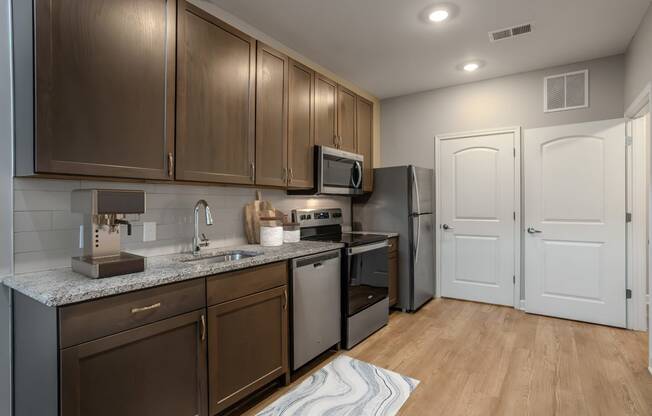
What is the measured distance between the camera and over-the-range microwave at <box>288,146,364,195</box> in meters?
3.11

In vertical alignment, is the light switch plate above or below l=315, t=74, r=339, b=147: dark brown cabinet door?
below

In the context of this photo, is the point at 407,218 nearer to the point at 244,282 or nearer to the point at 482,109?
the point at 482,109

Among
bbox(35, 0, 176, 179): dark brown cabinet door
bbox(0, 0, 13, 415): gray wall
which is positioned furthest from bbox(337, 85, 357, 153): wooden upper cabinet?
bbox(0, 0, 13, 415): gray wall

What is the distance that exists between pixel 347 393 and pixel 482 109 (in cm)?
336

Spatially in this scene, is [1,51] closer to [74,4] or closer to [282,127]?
[74,4]

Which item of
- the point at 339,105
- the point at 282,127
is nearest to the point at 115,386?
the point at 282,127

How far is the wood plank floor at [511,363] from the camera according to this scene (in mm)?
2078

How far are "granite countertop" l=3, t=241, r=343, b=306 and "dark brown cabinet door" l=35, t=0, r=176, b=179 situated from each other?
473 millimetres

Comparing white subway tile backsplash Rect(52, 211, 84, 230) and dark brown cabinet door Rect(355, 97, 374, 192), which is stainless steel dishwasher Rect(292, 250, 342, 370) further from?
dark brown cabinet door Rect(355, 97, 374, 192)

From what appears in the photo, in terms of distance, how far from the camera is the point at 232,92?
227cm

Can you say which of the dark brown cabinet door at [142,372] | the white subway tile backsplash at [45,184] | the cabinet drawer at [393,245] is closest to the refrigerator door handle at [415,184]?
the cabinet drawer at [393,245]

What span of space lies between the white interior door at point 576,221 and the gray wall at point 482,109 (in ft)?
0.62

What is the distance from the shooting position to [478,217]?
13.3ft

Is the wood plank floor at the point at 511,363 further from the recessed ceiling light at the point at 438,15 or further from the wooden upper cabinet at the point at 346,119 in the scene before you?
the recessed ceiling light at the point at 438,15
